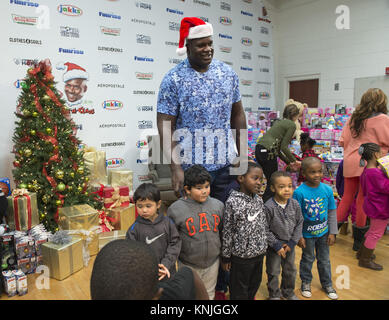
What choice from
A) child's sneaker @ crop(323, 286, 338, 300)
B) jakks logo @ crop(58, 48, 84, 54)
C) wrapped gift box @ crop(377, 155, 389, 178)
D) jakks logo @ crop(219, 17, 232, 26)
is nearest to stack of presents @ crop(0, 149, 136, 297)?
child's sneaker @ crop(323, 286, 338, 300)

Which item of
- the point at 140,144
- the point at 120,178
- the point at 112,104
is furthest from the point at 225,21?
the point at 120,178

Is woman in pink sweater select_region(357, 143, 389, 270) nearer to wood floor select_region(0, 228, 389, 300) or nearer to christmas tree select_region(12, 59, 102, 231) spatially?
wood floor select_region(0, 228, 389, 300)

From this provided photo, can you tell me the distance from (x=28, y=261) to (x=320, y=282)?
8.24 ft

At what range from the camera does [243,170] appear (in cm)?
185

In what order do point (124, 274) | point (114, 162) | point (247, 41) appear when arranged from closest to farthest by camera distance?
point (124, 274)
point (114, 162)
point (247, 41)

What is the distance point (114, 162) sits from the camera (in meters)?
4.96

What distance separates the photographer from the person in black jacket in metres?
1.68

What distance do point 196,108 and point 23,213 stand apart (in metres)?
2.11

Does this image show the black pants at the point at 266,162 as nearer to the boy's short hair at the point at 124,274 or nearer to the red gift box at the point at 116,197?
the red gift box at the point at 116,197

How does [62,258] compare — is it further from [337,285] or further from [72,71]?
[72,71]

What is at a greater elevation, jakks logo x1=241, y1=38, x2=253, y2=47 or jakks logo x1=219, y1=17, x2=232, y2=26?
jakks logo x1=219, y1=17, x2=232, y2=26

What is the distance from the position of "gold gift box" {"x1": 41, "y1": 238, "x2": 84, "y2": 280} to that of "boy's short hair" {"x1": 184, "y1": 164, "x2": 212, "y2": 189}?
5.04 feet

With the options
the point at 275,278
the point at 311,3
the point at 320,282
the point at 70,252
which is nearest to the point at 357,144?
the point at 320,282

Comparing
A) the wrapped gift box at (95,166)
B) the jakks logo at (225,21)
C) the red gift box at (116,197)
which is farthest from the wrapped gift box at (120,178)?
the jakks logo at (225,21)
